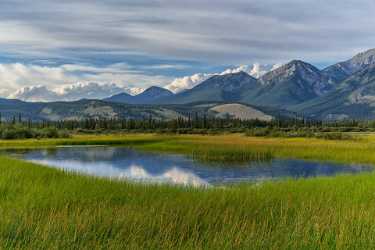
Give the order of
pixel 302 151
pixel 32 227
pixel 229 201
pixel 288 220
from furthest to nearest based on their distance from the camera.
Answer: pixel 302 151
pixel 229 201
pixel 288 220
pixel 32 227

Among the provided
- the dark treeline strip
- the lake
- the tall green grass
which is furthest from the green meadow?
the dark treeline strip

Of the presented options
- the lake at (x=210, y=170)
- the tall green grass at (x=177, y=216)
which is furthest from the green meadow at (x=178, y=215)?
the lake at (x=210, y=170)

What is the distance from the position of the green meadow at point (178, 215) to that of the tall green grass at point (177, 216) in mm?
26

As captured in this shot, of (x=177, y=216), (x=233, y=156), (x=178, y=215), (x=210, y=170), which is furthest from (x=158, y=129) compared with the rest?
(x=177, y=216)

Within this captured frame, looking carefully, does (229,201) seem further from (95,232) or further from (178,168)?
(178,168)

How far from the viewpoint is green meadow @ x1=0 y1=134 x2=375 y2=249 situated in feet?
33.8

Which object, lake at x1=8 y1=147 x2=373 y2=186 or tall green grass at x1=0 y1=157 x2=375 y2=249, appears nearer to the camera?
tall green grass at x1=0 y1=157 x2=375 y2=249

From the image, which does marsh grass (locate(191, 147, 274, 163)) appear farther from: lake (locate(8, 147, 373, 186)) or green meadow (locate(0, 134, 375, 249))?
green meadow (locate(0, 134, 375, 249))

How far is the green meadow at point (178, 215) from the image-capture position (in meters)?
A: 10.3

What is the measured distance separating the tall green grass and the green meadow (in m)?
0.03

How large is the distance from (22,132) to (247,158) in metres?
65.3

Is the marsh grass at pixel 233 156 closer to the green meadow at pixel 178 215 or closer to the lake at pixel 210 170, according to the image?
the lake at pixel 210 170

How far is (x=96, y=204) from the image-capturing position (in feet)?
48.9

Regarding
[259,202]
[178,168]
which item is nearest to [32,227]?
[259,202]
